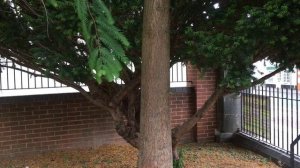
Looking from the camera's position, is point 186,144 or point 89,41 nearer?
point 89,41

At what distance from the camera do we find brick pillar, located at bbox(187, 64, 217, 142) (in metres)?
7.88

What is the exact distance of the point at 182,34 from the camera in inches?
170

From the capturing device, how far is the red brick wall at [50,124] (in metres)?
6.76

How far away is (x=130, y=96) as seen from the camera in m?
5.38

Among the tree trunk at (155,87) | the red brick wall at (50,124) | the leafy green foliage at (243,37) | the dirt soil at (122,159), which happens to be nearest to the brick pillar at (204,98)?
the dirt soil at (122,159)

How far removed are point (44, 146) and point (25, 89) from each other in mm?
1058

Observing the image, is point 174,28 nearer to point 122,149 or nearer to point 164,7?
point 164,7

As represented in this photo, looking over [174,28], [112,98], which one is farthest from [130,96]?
[174,28]

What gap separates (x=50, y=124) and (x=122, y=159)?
1.46 metres

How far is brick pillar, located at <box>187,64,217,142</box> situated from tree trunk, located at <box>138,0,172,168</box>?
4060mm

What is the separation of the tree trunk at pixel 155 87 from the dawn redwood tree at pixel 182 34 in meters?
0.25

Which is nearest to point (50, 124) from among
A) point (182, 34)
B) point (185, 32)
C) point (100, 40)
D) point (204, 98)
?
point (204, 98)

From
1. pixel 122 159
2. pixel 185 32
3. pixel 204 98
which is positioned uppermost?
pixel 185 32

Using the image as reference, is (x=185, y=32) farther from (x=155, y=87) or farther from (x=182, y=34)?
(x=155, y=87)
